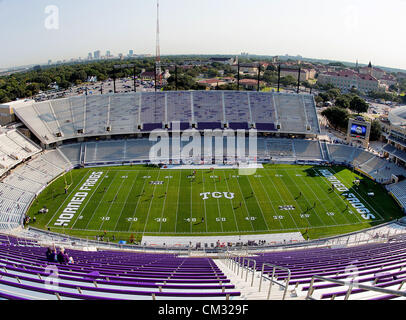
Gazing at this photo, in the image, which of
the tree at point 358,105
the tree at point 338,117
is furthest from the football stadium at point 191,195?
the tree at point 358,105

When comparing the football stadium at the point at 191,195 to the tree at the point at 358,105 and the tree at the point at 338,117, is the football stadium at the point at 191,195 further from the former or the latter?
the tree at the point at 358,105

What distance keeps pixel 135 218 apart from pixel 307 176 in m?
19.1

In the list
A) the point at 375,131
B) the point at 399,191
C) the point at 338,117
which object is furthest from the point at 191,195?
the point at 375,131

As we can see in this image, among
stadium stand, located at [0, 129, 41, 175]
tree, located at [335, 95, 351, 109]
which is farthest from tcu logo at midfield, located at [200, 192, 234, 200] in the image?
tree, located at [335, 95, 351, 109]

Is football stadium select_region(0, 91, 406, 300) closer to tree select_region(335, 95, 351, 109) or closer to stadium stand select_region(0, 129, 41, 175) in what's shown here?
stadium stand select_region(0, 129, 41, 175)

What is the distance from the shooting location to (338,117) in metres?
48.0

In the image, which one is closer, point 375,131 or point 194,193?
point 194,193

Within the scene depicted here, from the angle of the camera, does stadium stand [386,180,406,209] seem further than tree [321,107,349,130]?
No

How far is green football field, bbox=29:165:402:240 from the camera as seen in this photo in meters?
23.0

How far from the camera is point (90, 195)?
27422mm

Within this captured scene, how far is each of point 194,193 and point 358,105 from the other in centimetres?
4806

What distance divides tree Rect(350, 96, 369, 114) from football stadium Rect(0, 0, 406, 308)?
548 inches

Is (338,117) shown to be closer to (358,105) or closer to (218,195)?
(358,105)
